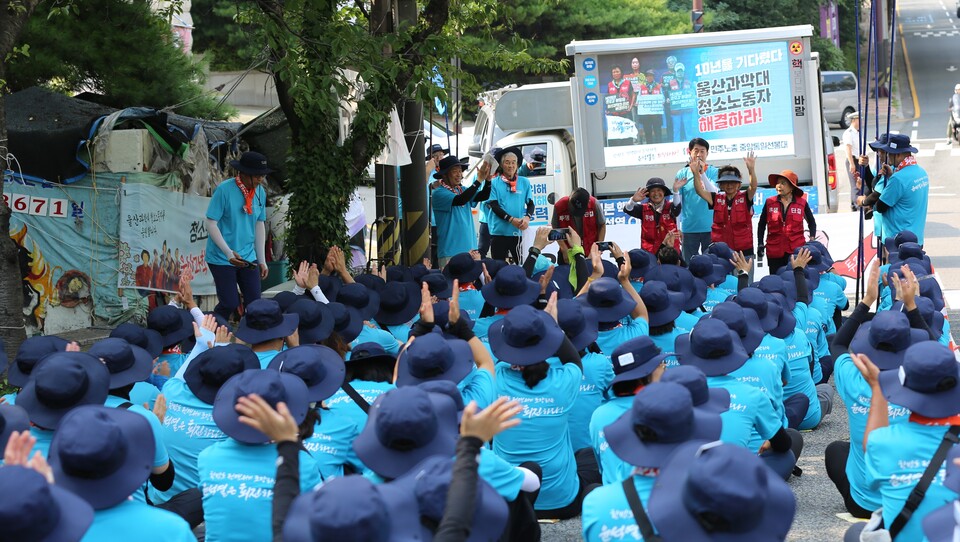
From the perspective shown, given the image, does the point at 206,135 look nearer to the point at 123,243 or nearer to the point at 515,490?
the point at 123,243

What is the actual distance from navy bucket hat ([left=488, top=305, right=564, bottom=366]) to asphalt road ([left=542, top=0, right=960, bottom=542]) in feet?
3.28

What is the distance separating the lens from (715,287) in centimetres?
939

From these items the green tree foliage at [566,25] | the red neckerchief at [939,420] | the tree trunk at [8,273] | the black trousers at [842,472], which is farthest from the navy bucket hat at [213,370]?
the green tree foliage at [566,25]

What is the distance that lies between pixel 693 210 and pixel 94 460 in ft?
30.0

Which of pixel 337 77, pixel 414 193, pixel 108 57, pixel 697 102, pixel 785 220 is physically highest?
pixel 108 57

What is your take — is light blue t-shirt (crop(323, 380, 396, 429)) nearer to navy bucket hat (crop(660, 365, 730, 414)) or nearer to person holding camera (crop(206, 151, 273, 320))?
navy bucket hat (crop(660, 365, 730, 414))

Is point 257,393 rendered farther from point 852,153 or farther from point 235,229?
point 852,153

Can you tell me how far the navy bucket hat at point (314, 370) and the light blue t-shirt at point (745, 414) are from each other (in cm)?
176

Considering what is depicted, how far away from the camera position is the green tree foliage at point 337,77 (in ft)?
29.5

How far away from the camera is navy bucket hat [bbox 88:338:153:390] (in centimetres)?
559

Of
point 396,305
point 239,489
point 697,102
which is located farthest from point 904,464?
point 697,102

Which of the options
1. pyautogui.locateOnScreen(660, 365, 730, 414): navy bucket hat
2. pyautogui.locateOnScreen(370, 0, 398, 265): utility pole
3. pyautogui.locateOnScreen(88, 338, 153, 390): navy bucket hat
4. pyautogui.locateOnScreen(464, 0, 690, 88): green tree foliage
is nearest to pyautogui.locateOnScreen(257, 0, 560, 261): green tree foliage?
pyautogui.locateOnScreen(370, 0, 398, 265): utility pole

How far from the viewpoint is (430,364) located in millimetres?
4922

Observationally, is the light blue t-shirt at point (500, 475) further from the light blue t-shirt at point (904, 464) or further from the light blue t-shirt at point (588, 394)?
the light blue t-shirt at point (588, 394)
